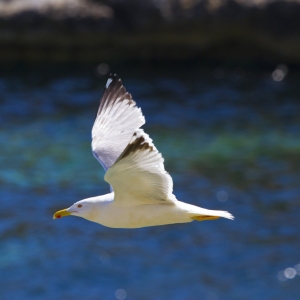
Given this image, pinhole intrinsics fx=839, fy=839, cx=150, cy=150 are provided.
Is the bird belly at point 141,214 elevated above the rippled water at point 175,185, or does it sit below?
above

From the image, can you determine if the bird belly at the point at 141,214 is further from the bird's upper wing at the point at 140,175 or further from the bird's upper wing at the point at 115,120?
the bird's upper wing at the point at 115,120

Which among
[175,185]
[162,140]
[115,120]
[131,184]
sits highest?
[115,120]

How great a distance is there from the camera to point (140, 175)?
211 inches

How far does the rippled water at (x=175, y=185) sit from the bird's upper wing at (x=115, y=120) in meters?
4.72

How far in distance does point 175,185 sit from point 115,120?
6.43 metres

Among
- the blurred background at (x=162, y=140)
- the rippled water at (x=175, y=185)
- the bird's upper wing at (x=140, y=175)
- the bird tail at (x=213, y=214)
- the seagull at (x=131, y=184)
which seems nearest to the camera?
the bird's upper wing at (x=140, y=175)

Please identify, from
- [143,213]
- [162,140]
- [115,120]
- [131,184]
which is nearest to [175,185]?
[162,140]

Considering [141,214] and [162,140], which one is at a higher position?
[141,214]

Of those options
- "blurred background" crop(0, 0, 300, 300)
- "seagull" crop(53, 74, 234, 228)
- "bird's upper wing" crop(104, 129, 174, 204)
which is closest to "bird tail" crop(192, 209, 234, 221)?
"seagull" crop(53, 74, 234, 228)

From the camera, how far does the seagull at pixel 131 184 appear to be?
5.16m

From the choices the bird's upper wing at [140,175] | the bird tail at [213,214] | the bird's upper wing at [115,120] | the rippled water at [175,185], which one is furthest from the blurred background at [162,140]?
the bird's upper wing at [140,175]

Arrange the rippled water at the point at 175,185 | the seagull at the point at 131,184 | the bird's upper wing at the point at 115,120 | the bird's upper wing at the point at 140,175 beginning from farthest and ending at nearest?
1. the rippled water at the point at 175,185
2. the bird's upper wing at the point at 115,120
3. the seagull at the point at 131,184
4. the bird's upper wing at the point at 140,175

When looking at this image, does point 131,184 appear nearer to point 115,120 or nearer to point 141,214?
point 141,214

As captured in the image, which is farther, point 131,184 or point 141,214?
point 141,214
